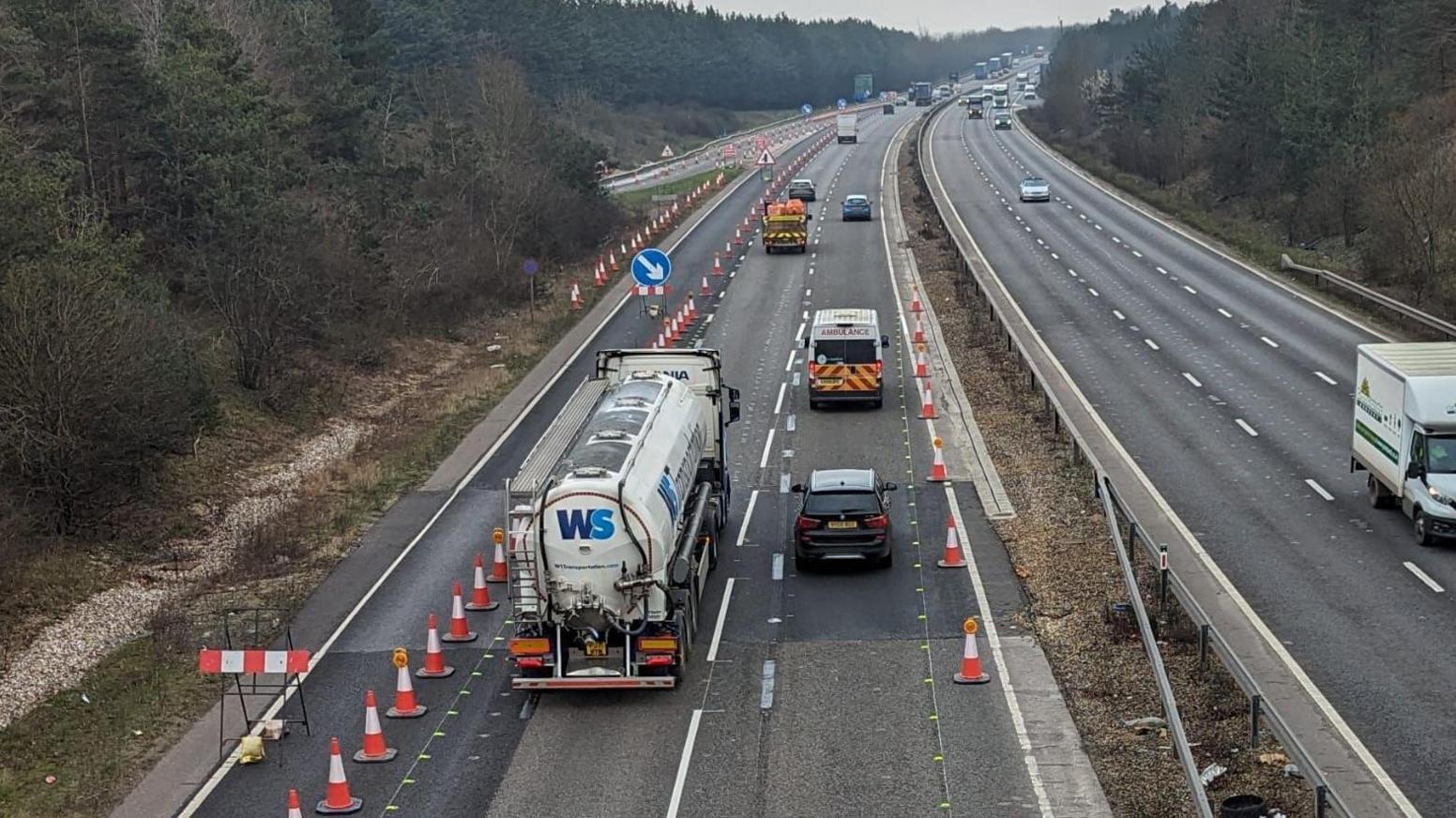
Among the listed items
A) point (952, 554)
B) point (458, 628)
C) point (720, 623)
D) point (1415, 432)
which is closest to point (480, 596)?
point (458, 628)

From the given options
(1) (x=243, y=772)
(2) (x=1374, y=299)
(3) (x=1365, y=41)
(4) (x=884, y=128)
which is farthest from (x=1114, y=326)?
(4) (x=884, y=128)

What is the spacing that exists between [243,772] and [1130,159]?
108806 mm

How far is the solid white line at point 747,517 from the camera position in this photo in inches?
1212

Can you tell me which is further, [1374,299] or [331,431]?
[1374,299]

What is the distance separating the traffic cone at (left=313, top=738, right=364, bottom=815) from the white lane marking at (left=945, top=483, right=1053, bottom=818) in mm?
7611

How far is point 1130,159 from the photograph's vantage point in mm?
120000

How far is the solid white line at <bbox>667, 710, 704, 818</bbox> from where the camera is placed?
18344mm

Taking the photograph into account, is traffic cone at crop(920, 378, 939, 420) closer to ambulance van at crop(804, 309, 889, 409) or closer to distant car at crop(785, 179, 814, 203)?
ambulance van at crop(804, 309, 889, 409)

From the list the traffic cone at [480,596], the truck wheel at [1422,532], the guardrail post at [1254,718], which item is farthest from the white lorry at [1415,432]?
the traffic cone at [480,596]

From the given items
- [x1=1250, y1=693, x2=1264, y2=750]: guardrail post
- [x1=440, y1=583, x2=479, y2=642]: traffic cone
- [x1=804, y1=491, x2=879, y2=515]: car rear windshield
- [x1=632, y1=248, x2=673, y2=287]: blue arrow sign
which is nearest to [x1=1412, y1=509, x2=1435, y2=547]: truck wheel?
[x1=804, y1=491, x2=879, y2=515]: car rear windshield

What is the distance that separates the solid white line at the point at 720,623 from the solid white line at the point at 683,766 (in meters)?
2.48

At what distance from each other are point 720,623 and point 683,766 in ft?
19.4

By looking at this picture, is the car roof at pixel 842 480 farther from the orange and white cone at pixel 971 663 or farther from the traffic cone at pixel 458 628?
the traffic cone at pixel 458 628

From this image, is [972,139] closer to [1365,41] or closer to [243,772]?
[1365,41]
